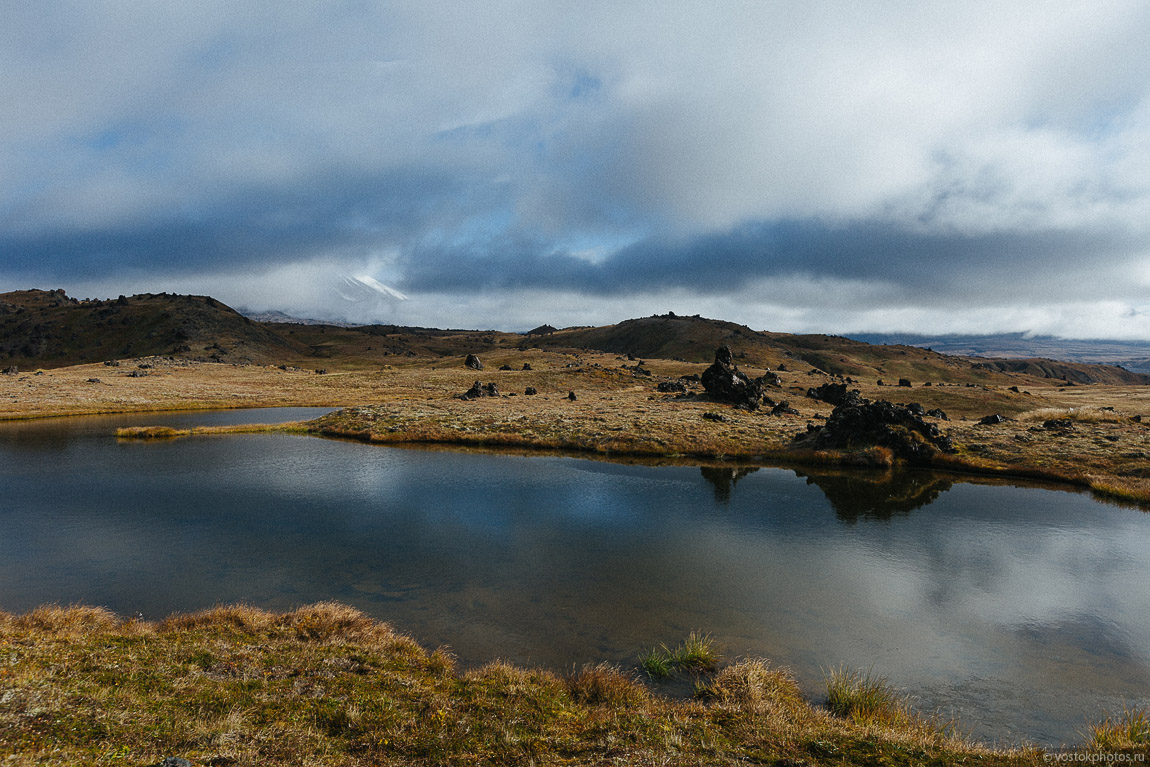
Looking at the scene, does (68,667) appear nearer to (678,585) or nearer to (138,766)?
(138,766)

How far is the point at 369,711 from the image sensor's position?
10547 mm

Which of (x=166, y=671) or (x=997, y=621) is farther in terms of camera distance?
(x=997, y=621)

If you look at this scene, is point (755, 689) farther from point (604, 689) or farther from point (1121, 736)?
point (1121, 736)

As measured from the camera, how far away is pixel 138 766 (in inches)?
300

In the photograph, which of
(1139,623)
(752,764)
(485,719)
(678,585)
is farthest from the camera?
(678,585)

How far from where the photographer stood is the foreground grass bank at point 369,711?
8.72 m

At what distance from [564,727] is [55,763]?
328 inches

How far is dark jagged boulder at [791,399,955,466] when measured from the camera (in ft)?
148

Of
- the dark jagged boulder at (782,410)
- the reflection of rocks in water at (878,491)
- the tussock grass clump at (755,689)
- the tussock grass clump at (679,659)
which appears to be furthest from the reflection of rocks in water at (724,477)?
the dark jagged boulder at (782,410)

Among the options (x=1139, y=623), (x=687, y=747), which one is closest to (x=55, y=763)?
(x=687, y=747)

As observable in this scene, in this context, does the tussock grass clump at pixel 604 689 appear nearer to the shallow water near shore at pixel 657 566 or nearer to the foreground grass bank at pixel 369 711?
the foreground grass bank at pixel 369 711
